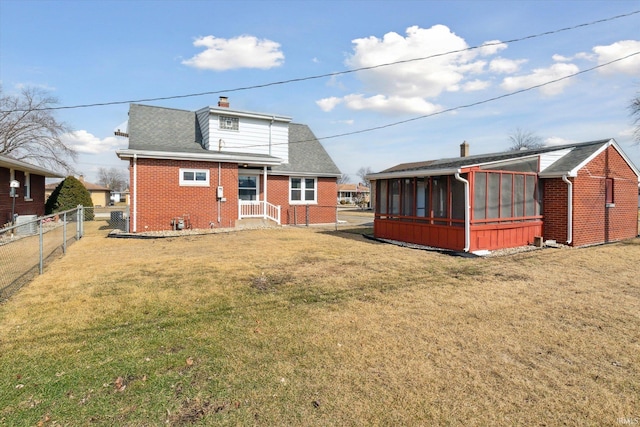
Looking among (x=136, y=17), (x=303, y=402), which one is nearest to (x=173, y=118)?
(x=136, y=17)

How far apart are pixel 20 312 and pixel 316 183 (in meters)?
16.3

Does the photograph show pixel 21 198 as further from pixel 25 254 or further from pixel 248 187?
pixel 25 254

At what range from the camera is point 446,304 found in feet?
18.9

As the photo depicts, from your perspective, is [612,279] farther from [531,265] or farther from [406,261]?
[406,261]

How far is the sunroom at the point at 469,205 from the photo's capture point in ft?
35.4

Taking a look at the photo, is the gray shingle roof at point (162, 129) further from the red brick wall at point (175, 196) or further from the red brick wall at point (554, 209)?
the red brick wall at point (554, 209)

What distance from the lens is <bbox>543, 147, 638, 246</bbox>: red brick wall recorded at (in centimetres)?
1235

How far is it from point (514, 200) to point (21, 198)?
2254cm

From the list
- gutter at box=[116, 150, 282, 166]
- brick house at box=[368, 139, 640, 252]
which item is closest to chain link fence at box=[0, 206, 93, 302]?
gutter at box=[116, 150, 282, 166]

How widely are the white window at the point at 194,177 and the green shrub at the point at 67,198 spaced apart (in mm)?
12898

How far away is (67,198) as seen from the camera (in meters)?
23.3

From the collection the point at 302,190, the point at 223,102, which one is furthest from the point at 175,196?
the point at 223,102

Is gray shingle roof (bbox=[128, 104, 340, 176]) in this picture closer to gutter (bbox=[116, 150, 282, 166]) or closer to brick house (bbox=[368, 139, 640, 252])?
gutter (bbox=[116, 150, 282, 166])

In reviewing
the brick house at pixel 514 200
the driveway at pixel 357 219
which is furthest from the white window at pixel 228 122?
the driveway at pixel 357 219
